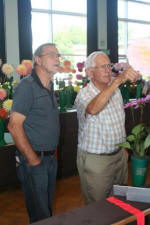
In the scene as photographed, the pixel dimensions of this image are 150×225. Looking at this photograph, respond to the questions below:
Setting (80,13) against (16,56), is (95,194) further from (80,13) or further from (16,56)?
(80,13)

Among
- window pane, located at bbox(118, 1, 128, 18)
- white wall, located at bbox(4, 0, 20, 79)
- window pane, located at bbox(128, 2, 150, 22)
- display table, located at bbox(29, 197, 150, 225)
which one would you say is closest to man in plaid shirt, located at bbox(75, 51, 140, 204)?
display table, located at bbox(29, 197, 150, 225)

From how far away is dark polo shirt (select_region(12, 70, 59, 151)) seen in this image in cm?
133

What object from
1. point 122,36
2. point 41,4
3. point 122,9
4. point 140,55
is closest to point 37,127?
point 140,55

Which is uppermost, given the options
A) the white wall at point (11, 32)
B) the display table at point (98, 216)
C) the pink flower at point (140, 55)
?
the white wall at point (11, 32)

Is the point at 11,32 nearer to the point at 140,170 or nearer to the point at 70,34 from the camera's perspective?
the point at 70,34

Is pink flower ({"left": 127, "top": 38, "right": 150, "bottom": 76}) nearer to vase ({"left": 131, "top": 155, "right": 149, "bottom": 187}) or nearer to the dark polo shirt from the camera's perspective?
the dark polo shirt

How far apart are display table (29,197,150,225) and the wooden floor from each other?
1271 millimetres

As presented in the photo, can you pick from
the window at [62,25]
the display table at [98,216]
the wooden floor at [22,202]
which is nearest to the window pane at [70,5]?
the window at [62,25]

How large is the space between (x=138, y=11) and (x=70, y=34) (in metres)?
1.64

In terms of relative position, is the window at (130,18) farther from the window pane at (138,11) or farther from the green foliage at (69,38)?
the green foliage at (69,38)

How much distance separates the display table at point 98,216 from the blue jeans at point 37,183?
578mm

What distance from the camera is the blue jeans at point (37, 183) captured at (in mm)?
1442

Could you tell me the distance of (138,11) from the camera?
4926 millimetres

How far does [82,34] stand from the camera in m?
4.24
